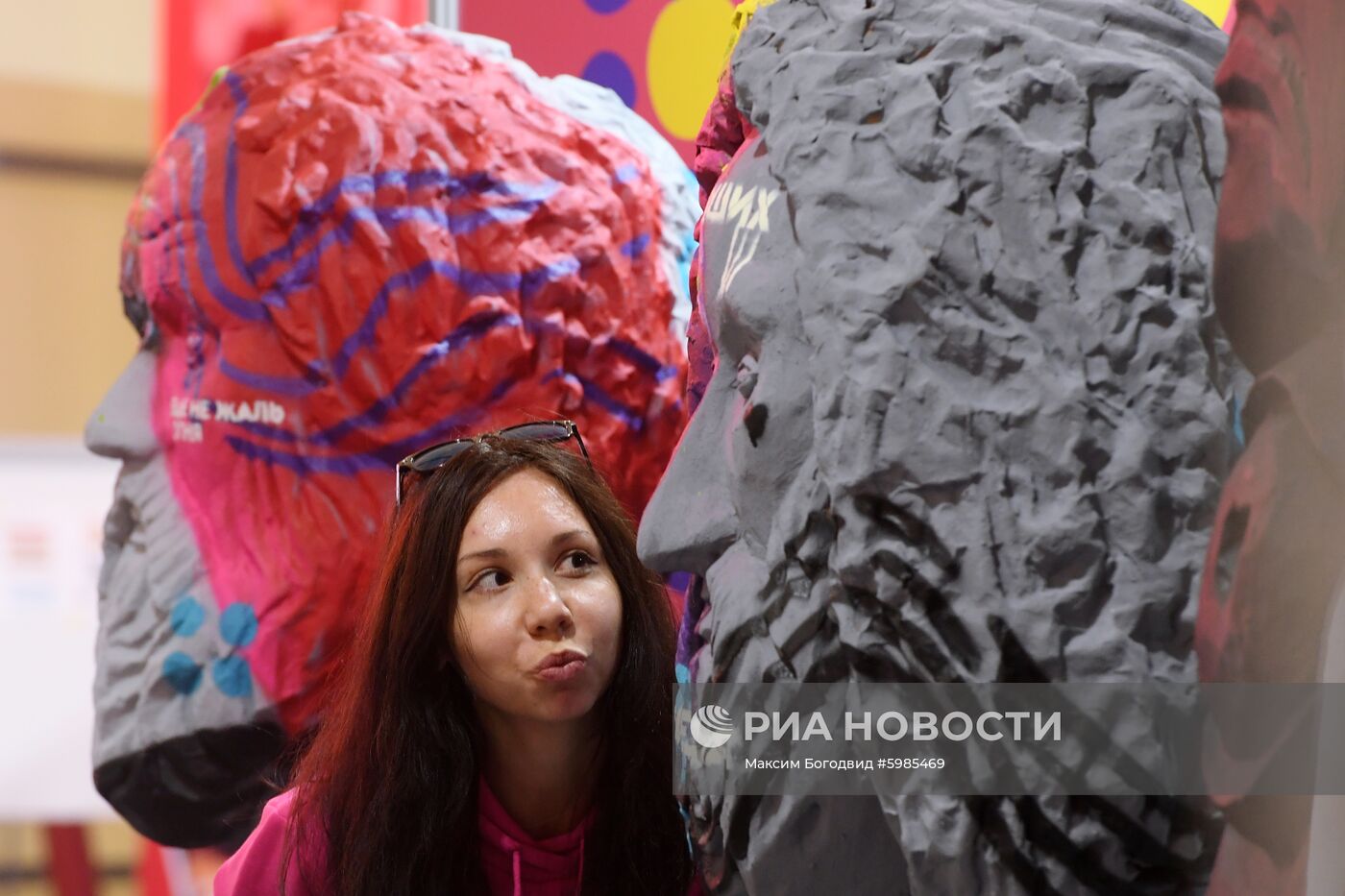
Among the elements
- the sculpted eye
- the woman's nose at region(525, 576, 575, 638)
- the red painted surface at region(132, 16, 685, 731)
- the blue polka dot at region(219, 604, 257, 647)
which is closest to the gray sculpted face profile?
the sculpted eye

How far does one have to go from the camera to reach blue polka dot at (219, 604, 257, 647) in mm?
1516

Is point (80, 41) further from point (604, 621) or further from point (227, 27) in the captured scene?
point (604, 621)

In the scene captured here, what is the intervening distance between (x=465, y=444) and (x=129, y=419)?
21.5 inches

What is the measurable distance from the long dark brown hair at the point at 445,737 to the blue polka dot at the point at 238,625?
1.08 feet

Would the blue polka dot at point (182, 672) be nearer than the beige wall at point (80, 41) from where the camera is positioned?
Yes

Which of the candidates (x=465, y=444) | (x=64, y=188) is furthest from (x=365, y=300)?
(x=64, y=188)

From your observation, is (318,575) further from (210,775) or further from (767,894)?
(767,894)

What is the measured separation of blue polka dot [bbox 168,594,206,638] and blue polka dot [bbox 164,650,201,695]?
21mm

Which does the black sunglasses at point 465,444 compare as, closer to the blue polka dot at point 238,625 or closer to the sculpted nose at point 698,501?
the sculpted nose at point 698,501

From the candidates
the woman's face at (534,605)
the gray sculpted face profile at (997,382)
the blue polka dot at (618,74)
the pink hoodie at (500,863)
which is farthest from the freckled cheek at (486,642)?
the blue polka dot at (618,74)

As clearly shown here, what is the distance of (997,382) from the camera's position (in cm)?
87

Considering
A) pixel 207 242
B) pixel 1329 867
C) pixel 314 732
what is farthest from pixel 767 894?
pixel 207 242

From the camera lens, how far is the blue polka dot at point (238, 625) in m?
1.52

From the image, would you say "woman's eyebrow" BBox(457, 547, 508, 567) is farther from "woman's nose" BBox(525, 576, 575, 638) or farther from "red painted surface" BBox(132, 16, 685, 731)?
"red painted surface" BBox(132, 16, 685, 731)
